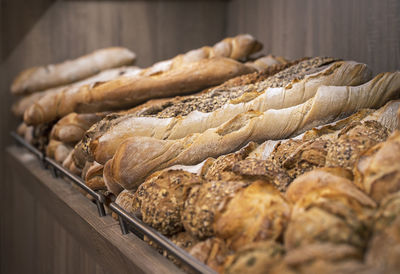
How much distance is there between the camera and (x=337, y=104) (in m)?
1.12

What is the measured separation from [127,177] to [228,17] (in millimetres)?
2581

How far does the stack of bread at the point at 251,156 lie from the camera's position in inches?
21.8

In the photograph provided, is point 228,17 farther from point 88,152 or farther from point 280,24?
point 88,152

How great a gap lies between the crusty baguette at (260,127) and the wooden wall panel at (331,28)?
557 millimetres

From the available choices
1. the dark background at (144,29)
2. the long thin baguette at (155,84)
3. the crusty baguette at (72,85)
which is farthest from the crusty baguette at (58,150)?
the dark background at (144,29)

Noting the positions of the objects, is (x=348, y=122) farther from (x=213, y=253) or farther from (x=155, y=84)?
(x=155, y=84)

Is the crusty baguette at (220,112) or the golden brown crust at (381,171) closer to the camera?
the golden brown crust at (381,171)

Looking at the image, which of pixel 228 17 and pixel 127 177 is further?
pixel 228 17

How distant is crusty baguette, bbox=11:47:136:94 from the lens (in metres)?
2.41

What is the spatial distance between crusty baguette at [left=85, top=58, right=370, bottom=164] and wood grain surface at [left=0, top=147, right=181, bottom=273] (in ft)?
0.70

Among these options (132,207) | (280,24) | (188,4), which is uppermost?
(188,4)

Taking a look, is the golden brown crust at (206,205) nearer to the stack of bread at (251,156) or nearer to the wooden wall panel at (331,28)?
the stack of bread at (251,156)

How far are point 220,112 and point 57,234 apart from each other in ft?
3.01

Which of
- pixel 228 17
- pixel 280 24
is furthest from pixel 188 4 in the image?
pixel 280 24
